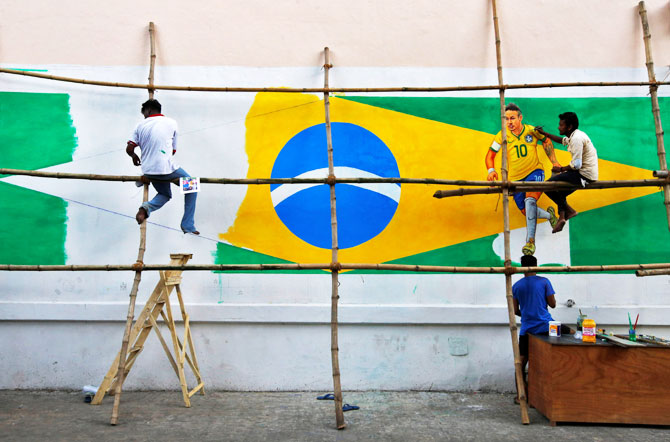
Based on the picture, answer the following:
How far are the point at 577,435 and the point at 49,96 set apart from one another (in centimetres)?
544

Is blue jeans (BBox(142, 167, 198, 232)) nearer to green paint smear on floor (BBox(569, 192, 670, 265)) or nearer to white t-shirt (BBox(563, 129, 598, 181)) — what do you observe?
white t-shirt (BBox(563, 129, 598, 181))

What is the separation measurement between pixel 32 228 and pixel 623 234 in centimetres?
554

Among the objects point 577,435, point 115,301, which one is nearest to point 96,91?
point 115,301

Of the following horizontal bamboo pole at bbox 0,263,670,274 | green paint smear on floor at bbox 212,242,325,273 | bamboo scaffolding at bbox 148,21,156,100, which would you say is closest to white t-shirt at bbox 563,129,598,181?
horizontal bamboo pole at bbox 0,263,670,274

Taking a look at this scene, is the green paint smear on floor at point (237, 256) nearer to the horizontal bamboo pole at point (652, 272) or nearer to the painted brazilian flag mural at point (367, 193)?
the painted brazilian flag mural at point (367, 193)

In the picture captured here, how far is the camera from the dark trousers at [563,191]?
4598 millimetres

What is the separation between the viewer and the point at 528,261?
4.83m

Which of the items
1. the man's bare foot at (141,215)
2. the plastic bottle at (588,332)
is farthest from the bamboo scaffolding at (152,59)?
the plastic bottle at (588,332)

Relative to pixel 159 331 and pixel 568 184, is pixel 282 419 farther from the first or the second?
pixel 568 184

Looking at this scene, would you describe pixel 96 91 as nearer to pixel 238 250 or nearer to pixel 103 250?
pixel 103 250

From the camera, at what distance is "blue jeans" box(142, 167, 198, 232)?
4.63 meters

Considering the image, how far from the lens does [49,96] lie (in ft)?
17.5

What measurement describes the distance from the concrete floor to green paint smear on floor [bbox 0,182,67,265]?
1.25m

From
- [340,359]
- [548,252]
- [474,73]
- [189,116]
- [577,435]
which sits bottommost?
[577,435]
